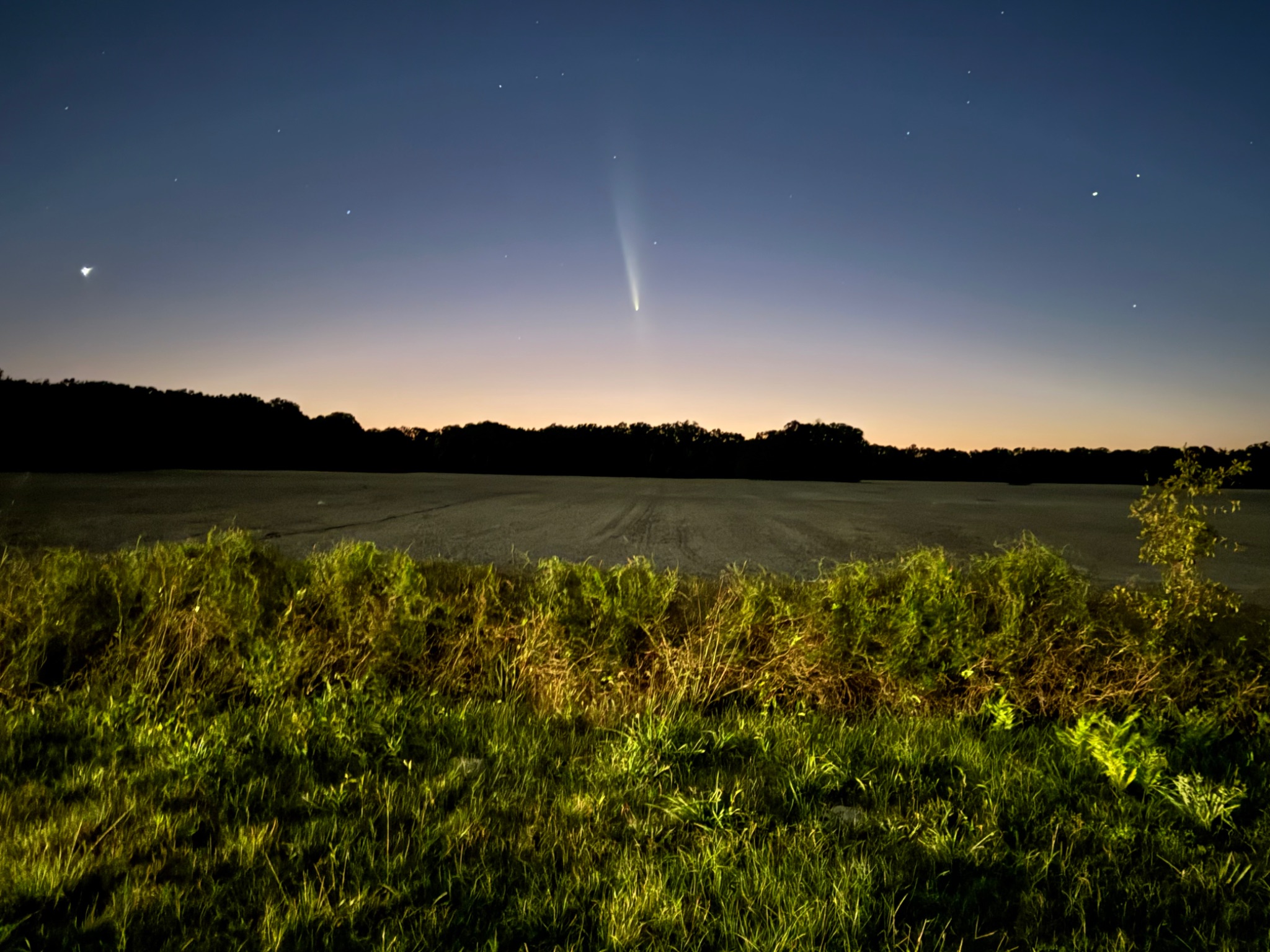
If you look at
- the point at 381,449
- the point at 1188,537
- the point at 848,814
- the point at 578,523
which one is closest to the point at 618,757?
the point at 848,814

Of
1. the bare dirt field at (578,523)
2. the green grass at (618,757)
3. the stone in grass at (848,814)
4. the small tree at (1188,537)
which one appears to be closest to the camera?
the green grass at (618,757)

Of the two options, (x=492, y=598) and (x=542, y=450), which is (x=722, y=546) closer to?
(x=492, y=598)

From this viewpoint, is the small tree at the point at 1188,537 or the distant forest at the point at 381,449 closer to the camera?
the small tree at the point at 1188,537

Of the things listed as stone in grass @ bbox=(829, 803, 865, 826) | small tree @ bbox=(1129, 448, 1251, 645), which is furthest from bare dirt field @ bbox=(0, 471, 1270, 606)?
stone in grass @ bbox=(829, 803, 865, 826)

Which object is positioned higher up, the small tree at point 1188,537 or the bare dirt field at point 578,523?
the small tree at point 1188,537

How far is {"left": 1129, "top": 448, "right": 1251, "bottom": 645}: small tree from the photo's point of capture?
5219 millimetres

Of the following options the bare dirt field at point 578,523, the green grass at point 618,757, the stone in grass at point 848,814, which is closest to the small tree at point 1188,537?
the green grass at point 618,757

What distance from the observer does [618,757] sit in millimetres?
3850

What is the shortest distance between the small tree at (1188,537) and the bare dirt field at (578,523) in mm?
4402

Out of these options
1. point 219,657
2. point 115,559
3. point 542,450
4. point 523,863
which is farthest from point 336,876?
point 542,450

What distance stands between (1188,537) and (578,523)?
12.7 metres

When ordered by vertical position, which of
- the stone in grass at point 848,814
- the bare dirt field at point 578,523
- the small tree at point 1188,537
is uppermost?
the small tree at point 1188,537

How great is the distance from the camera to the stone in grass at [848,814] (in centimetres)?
326

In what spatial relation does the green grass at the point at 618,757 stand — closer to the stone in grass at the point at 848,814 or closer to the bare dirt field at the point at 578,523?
the stone in grass at the point at 848,814
